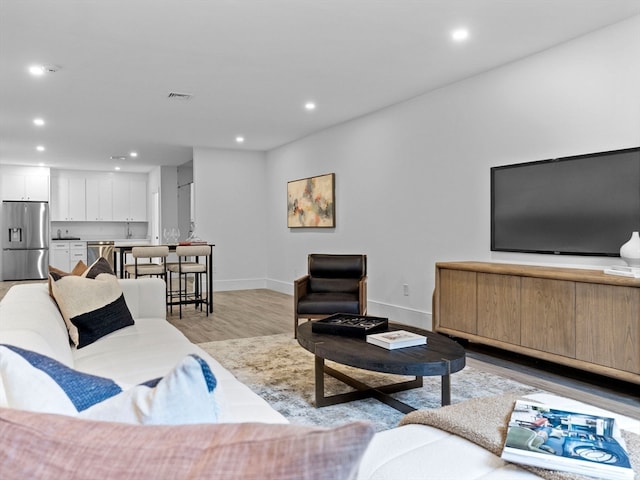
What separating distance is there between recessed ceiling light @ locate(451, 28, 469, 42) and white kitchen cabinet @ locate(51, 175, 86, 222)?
9.76m

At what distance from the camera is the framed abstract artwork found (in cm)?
679

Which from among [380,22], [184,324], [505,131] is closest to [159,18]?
[380,22]

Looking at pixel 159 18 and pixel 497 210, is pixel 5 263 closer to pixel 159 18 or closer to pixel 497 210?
pixel 159 18

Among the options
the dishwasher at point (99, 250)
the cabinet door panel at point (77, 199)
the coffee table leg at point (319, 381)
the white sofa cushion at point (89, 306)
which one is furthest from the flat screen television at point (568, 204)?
the cabinet door panel at point (77, 199)

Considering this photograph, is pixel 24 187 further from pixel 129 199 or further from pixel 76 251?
pixel 129 199

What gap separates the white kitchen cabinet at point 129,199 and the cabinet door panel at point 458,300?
9136 millimetres

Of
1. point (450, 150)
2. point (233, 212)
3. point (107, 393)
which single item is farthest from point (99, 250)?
point (107, 393)

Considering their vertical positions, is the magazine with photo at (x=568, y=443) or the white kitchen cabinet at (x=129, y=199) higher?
the white kitchen cabinet at (x=129, y=199)

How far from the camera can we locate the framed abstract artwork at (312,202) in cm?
679

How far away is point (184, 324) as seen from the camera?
5445 millimetres

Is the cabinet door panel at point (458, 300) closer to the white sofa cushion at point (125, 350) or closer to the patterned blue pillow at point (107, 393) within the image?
the white sofa cushion at point (125, 350)

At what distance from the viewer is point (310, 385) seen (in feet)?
10.8

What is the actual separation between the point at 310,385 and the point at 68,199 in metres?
9.60

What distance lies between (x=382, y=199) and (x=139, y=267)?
10.7ft
